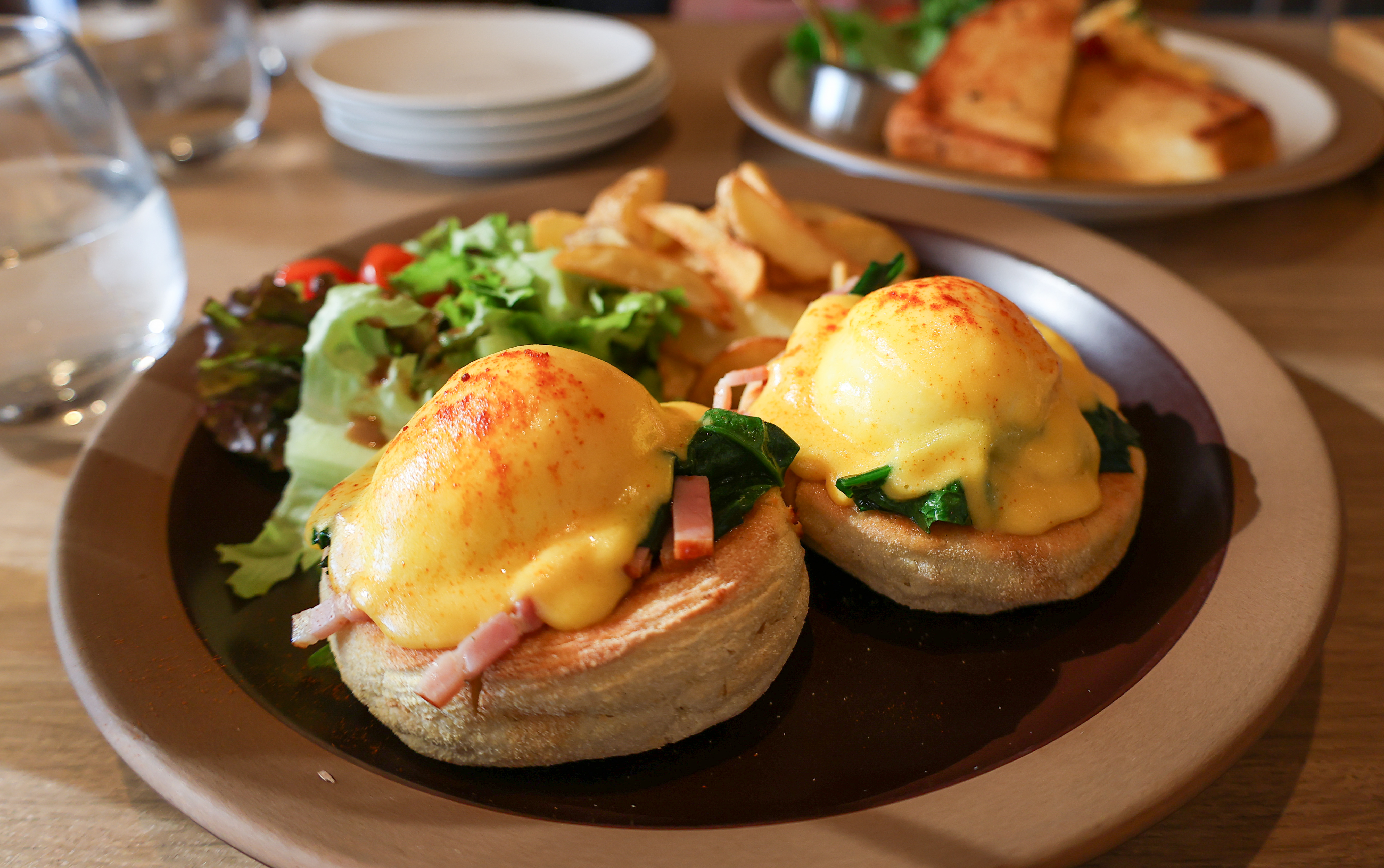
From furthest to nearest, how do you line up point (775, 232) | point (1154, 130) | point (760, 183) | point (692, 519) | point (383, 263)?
point (1154, 130), point (383, 263), point (760, 183), point (775, 232), point (692, 519)

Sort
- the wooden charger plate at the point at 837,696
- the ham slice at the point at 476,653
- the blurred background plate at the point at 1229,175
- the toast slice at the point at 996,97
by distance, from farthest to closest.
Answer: the toast slice at the point at 996,97, the blurred background plate at the point at 1229,175, the ham slice at the point at 476,653, the wooden charger plate at the point at 837,696

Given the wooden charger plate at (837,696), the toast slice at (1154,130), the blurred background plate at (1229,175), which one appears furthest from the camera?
the toast slice at (1154,130)

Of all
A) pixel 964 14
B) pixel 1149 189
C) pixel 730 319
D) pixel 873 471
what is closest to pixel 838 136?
pixel 964 14

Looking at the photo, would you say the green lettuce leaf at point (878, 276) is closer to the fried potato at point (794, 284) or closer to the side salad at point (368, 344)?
the fried potato at point (794, 284)

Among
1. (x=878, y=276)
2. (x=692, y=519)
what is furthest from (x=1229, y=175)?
(x=692, y=519)

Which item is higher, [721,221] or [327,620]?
[721,221]

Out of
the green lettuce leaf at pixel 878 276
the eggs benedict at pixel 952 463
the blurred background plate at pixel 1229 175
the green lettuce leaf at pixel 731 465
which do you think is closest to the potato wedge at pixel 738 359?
the green lettuce leaf at pixel 878 276

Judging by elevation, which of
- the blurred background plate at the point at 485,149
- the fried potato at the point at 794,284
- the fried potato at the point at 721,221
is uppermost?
the fried potato at the point at 721,221

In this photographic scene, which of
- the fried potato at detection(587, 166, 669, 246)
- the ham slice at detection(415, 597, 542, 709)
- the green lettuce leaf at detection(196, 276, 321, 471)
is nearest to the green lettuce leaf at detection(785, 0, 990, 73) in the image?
the fried potato at detection(587, 166, 669, 246)

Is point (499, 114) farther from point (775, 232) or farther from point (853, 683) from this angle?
point (853, 683)
